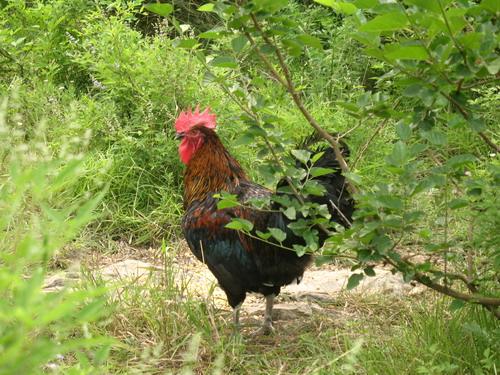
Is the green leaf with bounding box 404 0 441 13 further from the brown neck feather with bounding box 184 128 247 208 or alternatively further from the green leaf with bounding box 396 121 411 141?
the brown neck feather with bounding box 184 128 247 208

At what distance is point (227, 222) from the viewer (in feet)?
12.8

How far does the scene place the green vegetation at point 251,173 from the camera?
6.03 feet

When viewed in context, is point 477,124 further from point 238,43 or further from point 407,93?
point 238,43

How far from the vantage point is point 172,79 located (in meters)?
5.60

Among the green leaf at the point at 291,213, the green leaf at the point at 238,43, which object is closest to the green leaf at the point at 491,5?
the green leaf at the point at 238,43

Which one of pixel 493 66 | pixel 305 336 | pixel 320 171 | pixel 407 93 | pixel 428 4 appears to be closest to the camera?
pixel 428 4

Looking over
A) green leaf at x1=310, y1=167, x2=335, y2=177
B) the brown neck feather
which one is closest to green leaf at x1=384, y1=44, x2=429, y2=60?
green leaf at x1=310, y1=167, x2=335, y2=177

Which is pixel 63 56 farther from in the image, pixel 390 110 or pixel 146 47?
pixel 390 110

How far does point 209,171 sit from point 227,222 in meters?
0.35

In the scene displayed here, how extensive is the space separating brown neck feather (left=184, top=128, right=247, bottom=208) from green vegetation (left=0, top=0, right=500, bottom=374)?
6.9 inches

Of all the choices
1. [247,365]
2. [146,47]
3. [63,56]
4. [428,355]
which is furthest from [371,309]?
[63,56]

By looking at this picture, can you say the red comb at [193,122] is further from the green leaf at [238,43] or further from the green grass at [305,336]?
the green leaf at [238,43]

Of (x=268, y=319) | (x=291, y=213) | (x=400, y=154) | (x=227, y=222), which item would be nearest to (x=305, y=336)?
(x=268, y=319)

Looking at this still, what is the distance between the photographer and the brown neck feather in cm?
409
